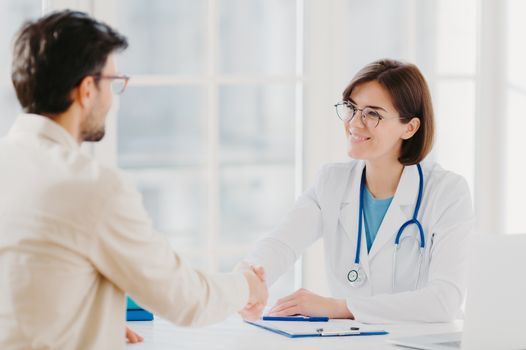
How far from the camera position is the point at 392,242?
297cm

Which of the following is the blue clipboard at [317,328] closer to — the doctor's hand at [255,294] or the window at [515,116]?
the doctor's hand at [255,294]

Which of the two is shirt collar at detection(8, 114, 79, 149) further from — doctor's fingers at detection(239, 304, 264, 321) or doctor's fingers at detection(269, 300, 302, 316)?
doctor's fingers at detection(269, 300, 302, 316)

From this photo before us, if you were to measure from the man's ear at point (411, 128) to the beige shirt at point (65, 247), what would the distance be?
4.84 ft

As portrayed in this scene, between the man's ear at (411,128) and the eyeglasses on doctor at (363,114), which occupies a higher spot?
the eyeglasses on doctor at (363,114)

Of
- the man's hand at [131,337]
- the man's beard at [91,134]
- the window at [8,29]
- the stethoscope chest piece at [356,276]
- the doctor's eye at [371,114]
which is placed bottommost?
the man's hand at [131,337]

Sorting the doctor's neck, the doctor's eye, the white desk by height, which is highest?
the doctor's eye

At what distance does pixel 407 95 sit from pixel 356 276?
629 mm

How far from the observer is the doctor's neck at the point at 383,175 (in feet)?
10.2

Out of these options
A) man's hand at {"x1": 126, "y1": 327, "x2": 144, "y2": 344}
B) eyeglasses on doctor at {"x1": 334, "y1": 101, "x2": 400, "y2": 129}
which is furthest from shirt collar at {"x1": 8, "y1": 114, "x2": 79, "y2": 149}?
eyeglasses on doctor at {"x1": 334, "y1": 101, "x2": 400, "y2": 129}

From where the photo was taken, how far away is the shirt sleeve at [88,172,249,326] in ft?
5.75

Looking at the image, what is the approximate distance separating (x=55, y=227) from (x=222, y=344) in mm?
646

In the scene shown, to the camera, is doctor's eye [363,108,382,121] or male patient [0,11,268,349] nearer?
male patient [0,11,268,349]

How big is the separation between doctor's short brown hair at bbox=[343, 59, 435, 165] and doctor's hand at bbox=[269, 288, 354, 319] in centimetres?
70

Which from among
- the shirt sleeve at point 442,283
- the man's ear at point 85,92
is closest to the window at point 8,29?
the shirt sleeve at point 442,283
